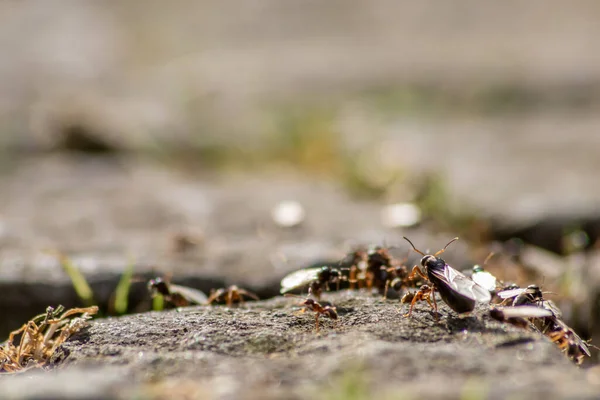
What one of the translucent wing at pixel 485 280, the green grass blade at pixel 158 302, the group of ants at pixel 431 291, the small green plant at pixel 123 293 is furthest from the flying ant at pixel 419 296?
the small green plant at pixel 123 293

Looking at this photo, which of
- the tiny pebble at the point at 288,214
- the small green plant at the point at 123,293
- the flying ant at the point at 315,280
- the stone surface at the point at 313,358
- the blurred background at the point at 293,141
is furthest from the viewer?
the tiny pebble at the point at 288,214

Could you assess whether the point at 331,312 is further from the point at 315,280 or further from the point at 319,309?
the point at 315,280

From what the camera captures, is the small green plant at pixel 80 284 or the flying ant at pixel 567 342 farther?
the small green plant at pixel 80 284

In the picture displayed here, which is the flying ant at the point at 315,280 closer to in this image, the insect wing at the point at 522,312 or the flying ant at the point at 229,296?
the flying ant at the point at 229,296

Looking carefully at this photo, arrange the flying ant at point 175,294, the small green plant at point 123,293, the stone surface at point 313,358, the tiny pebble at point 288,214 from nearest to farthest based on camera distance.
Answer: the stone surface at point 313,358, the flying ant at point 175,294, the small green plant at point 123,293, the tiny pebble at point 288,214

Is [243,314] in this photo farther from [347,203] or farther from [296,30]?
[296,30]

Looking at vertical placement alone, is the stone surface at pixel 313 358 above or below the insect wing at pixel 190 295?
below

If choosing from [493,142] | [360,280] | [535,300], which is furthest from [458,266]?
[493,142]
